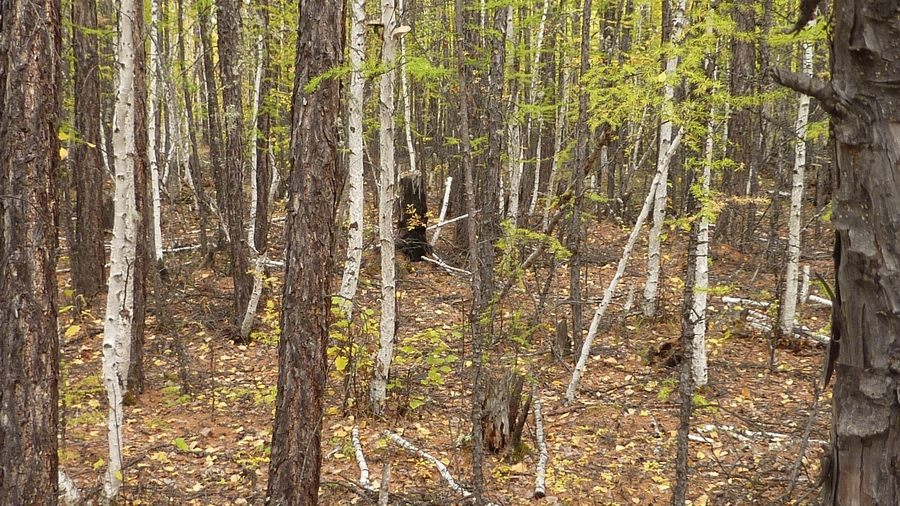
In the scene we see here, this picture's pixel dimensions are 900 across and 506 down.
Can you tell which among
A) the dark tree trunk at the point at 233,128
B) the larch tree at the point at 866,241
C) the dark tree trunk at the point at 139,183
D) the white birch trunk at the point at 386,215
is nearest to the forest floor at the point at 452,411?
the white birch trunk at the point at 386,215

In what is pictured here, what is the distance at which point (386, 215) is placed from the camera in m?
6.89

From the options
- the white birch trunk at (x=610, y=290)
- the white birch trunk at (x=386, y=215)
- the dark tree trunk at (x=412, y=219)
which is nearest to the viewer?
the white birch trunk at (x=386, y=215)

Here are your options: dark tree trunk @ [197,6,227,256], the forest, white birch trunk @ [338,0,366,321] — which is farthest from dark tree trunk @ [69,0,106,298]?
white birch trunk @ [338,0,366,321]

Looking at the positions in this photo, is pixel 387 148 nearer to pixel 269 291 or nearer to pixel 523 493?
pixel 523 493

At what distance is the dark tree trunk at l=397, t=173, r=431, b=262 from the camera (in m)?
12.9

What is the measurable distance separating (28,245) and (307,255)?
2.11 metres

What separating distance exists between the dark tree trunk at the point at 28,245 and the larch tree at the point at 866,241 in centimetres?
495

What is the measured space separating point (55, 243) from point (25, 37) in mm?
1541

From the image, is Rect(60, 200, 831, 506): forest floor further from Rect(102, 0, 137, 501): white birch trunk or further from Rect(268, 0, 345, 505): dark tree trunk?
Rect(268, 0, 345, 505): dark tree trunk

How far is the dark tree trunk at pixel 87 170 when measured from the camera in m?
10.3

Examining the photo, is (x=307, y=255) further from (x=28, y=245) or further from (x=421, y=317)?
(x=421, y=317)

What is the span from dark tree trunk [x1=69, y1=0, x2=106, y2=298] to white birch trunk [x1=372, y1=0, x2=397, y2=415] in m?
5.97

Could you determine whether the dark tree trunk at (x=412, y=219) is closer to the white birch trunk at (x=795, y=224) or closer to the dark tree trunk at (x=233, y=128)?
the dark tree trunk at (x=233, y=128)

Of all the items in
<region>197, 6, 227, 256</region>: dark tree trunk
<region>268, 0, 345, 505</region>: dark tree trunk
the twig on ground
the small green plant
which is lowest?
the twig on ground
